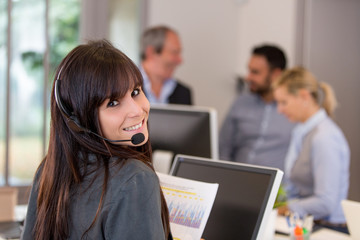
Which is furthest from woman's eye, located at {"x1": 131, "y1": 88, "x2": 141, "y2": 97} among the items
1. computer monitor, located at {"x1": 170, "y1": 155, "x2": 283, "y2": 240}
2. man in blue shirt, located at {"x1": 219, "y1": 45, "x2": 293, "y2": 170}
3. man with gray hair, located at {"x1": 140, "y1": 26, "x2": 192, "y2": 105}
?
man in blue shirt, located at {"x1": 219, "y1": 45, "x2": 293, "y2": 170}

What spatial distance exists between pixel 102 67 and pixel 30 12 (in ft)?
9.68

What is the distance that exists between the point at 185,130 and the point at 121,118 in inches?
42.5

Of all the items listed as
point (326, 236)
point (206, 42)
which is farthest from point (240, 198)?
point (206, 42)

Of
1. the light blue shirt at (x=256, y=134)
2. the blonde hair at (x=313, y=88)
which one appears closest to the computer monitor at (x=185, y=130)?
the blonde hair at (x=313, y=88)

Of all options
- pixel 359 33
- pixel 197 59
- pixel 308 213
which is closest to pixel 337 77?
pixel 359 33

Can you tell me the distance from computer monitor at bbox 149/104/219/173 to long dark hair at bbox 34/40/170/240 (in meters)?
0.97

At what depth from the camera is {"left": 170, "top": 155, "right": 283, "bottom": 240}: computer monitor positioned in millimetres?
1559

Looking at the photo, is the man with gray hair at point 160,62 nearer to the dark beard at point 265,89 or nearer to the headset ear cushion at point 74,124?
the dark beard at point 265,89

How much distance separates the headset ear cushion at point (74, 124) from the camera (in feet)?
4.13

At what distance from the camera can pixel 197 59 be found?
465cm

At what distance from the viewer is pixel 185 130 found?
2.35 metres

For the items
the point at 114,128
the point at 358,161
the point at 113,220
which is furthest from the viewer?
the point at 358,161

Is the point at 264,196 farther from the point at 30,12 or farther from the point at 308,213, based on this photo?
the point at 30,12

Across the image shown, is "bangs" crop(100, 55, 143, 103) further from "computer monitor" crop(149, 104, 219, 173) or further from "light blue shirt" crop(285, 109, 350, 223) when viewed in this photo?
"light blue shirt" crop(285, 109, 350, 223)
